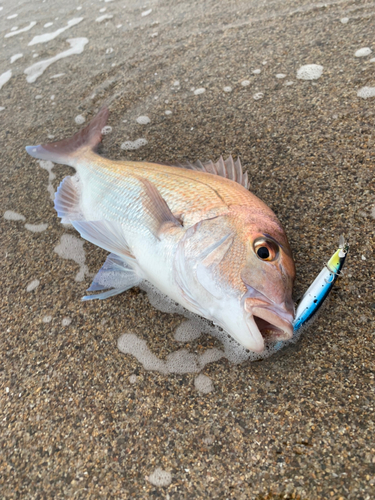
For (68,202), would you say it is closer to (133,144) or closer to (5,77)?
(133,144)

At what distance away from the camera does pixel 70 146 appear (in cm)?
296

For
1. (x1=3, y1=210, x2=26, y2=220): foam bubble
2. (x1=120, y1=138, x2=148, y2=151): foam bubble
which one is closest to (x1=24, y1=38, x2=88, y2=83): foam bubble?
(x1=120, y1=138, x2=148, y2=151): foam bubble

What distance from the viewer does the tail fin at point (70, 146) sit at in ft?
9.60

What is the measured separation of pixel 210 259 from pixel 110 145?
80.1 inches

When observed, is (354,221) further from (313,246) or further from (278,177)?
(278,177)

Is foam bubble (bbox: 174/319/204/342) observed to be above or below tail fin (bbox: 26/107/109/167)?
below

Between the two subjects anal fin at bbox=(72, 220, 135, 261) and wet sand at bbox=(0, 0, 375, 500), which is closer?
wet sand at bbox=(0, 0, 375, 500)

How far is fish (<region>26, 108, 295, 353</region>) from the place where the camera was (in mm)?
1451

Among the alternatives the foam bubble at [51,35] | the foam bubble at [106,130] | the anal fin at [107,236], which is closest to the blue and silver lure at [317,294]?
the anal fin at [107,236]

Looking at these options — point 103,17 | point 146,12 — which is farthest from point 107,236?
point 103,17

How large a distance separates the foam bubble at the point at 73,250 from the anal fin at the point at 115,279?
0.82 feet

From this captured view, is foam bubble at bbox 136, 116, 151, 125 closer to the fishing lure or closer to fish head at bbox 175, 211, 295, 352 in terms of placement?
fish head at bbox 175, 211, 295, 352

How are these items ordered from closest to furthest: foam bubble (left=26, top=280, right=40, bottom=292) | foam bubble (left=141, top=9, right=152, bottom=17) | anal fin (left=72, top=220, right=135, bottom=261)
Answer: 1. anal fin (left=72, top=220, right=135, bottom=261)
2. foam bubble (left=26, top=280, right=40, bottom=292)
3. foam bubble (left=141, top=9, right=152, bottom=17)

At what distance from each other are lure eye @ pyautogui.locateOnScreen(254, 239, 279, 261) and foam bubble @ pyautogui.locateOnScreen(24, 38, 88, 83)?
3.95 m
